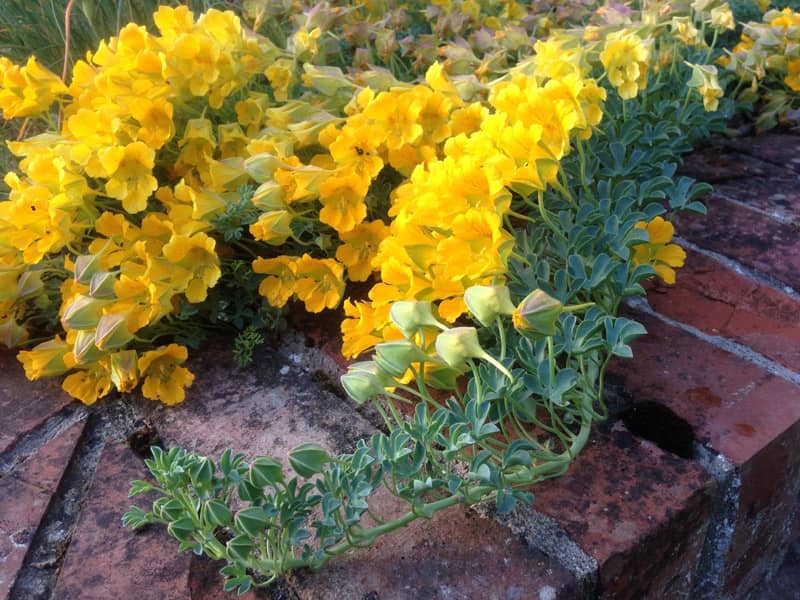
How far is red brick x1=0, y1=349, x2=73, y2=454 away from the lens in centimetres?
91

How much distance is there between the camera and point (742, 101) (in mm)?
1561

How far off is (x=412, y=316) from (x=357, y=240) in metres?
0.35

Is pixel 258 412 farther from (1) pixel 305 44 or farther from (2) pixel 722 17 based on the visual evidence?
(2) pixel 722 17

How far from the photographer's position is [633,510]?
0.71 meters

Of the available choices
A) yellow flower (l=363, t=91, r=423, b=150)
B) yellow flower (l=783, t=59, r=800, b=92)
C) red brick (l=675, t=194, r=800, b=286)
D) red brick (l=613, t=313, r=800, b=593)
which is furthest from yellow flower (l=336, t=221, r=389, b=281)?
yellow flower (l=783, t=59, r=800, b=92)

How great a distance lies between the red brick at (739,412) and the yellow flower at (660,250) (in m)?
0.07

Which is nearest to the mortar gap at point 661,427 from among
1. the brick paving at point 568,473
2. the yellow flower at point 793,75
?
the brick paving at point 568,473

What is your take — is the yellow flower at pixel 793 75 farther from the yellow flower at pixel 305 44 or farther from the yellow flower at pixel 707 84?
the yellow flower at pixel 305 44

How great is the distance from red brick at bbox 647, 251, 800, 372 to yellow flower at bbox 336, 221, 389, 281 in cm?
37

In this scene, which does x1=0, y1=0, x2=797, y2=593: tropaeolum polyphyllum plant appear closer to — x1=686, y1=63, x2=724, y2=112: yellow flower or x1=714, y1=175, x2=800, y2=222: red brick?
x1=686, y1=63, x2=724, y2=112: yellow flower

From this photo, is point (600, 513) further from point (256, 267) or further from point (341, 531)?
point (256, 267)

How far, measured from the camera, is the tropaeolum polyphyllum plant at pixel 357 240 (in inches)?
25.7

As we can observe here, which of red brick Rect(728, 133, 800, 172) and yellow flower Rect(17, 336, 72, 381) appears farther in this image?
red brick Rect(728, 133, 800, 172)

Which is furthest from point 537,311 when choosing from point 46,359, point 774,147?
point 774,147
